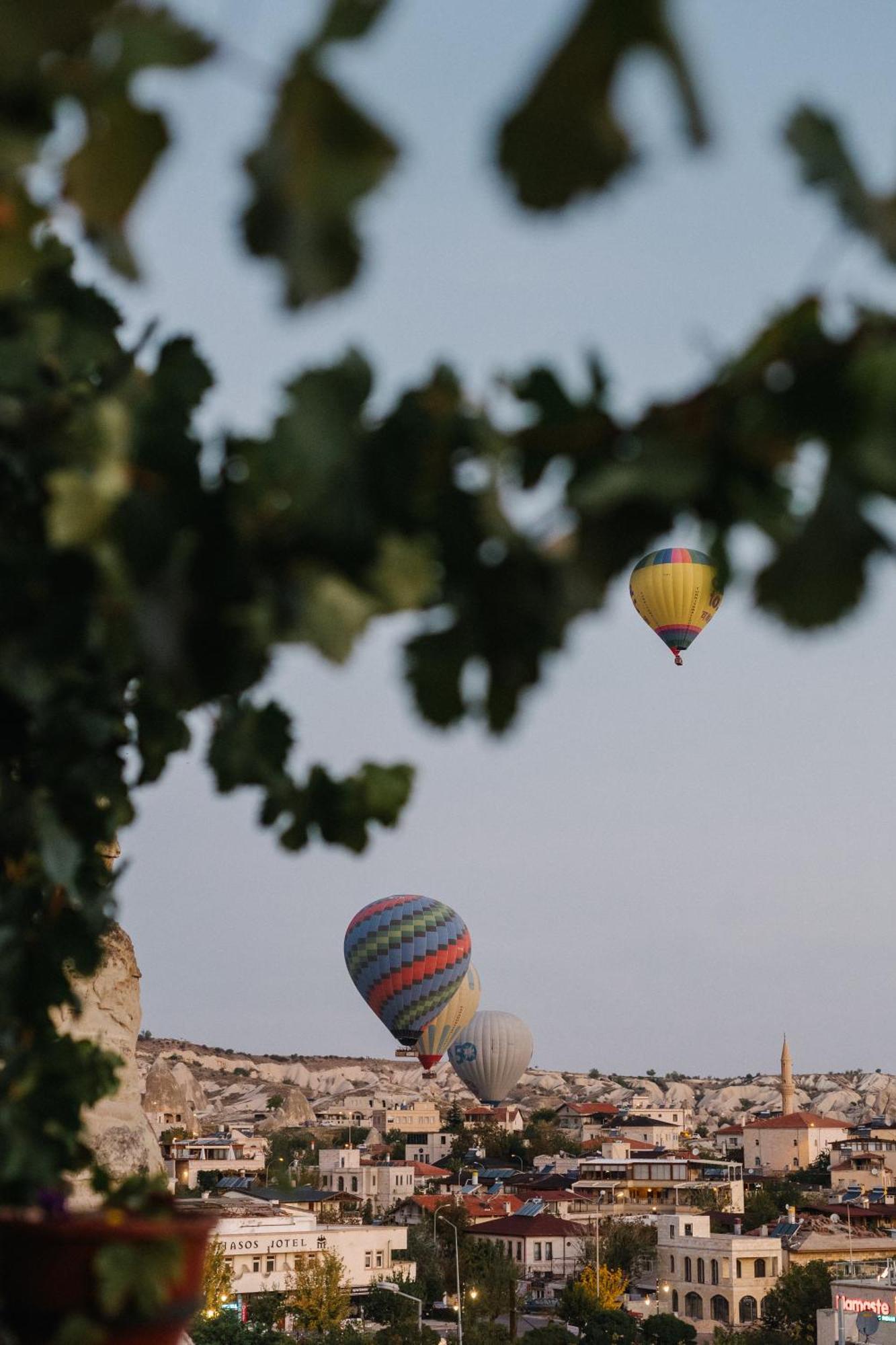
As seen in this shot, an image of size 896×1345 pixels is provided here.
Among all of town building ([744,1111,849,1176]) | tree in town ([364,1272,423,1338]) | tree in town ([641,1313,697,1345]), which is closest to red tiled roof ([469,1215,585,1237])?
tree in town ([364,1272,423,1338])

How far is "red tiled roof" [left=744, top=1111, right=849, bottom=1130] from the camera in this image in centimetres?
6882

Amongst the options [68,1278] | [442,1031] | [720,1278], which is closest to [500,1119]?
[720,1278]

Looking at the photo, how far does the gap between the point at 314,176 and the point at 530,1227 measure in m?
44.6

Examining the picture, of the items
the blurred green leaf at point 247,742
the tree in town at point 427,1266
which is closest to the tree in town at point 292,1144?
the tree in town at point 427,1266

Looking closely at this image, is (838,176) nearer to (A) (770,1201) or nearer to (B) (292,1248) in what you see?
(B) (292,1248)

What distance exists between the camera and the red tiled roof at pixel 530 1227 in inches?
1638

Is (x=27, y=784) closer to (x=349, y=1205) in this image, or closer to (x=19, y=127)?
(x=19, y=127)

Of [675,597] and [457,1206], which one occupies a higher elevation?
[675,597]

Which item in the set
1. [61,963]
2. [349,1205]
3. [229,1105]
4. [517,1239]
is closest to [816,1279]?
[517,1239]

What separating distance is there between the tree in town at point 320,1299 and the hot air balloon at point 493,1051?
20280mm

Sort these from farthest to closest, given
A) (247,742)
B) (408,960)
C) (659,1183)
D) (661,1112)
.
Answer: (661,1112)
(659,1183)
(408,960)
(247,742)

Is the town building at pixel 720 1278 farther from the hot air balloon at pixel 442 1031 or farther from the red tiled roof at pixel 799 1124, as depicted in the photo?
the red tiled roof at pixel 799 1124

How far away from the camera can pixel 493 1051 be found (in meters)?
51.2

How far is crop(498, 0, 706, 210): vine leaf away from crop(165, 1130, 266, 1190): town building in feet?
158
